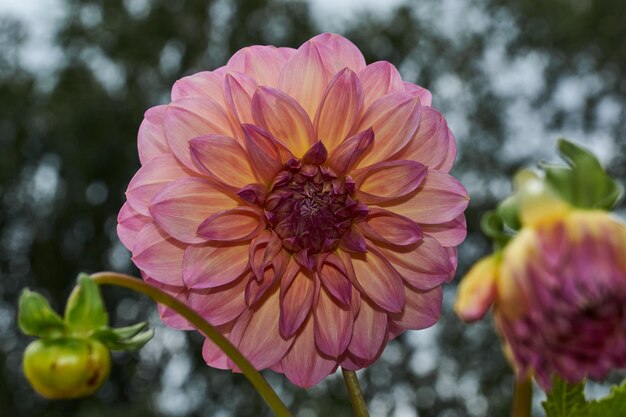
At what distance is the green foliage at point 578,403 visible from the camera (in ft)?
1.94

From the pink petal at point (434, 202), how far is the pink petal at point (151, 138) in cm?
20

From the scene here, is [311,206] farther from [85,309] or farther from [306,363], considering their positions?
[85,309]

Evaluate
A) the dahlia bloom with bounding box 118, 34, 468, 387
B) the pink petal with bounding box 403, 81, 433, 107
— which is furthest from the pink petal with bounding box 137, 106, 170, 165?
the pink petal with bounding box 403, 81, 433, 107

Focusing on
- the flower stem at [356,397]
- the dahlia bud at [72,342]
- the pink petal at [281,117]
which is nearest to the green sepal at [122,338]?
the dahlia bud at [72,342]

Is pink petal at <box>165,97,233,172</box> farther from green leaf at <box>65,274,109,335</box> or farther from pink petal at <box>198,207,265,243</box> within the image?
green leaf at <box>65,274,109,335</box>

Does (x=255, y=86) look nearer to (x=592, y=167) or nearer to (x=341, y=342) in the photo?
(x=341, y=342)

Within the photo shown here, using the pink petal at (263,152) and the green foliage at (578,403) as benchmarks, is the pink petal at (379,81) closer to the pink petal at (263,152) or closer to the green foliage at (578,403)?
the pink petal at (263,152)

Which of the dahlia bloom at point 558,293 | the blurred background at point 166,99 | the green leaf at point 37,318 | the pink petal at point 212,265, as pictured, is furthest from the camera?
the blurred background at point 166,99

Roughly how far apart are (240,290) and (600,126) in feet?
35.3

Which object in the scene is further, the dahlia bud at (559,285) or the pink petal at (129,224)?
the pink petal at (129,224)

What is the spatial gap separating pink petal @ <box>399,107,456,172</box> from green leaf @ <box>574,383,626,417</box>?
9.7 inches

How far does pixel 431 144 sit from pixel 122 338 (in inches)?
13.2

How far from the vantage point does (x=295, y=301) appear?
0.75 metres

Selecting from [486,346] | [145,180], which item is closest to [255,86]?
[145,180]
